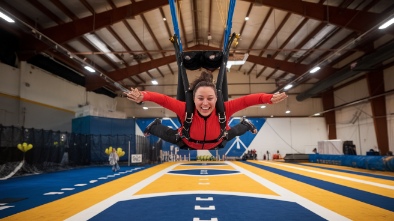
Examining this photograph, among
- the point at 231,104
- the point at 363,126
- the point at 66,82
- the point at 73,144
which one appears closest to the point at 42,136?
the point at 73,144

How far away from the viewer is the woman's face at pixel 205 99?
3279 mm

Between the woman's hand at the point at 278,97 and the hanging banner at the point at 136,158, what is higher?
the woman's hand at the point at 278,97

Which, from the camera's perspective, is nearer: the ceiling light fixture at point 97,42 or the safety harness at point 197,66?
the safety harness at point 197,66

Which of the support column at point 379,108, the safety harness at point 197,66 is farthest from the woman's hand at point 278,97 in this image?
the support column at point 379,108

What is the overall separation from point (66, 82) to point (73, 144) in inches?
242

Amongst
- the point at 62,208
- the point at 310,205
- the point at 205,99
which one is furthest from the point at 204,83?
the point at 62,208

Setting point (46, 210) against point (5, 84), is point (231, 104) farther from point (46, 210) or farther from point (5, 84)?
point (5, 84)

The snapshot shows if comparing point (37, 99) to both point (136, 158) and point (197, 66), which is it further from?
point (197, 66)

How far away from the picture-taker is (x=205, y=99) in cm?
328

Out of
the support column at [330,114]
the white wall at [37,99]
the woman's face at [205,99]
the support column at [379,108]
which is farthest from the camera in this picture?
the support column at [330,114]

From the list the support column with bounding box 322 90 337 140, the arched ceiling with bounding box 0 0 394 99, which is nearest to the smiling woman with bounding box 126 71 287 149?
the arched ceiling with bounding box 0 0 394 99

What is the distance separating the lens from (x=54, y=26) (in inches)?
552

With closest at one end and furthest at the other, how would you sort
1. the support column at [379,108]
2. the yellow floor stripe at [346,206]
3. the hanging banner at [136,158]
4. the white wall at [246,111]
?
1. the yellow floor stripe at [346,206]
2. the white wall at [246,111]
3. the hanging banner at [136,158]
4. the support column at [379,108]

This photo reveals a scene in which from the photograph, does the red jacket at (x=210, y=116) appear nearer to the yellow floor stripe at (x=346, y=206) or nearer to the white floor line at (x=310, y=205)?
the white floor line at (x=310, y=205)
